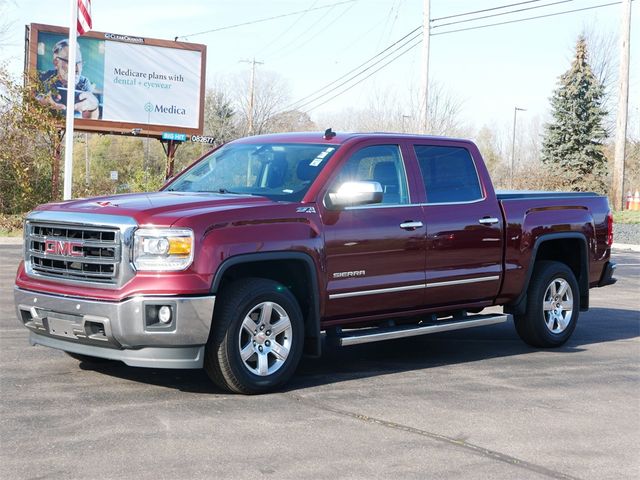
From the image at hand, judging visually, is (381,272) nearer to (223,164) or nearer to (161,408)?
(223,164)

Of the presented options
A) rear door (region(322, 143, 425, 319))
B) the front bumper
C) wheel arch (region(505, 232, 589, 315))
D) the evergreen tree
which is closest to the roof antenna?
rear door (region(322, 143, 425, 319))

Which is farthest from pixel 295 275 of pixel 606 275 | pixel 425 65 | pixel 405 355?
pixel 425 65

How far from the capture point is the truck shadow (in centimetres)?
745

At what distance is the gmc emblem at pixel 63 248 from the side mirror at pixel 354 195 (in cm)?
188

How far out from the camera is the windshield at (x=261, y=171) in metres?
7.53

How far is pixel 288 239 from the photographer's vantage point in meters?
7.00

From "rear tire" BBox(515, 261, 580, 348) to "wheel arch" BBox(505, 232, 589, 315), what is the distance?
0.09 m

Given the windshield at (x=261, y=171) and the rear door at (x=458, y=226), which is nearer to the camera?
the windshield at (x=261, y=171)

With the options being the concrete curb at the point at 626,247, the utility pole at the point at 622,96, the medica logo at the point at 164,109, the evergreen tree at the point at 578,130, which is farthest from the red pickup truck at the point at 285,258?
the evergreen tree at the point at 578,130

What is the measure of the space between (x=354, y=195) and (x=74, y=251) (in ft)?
6.92

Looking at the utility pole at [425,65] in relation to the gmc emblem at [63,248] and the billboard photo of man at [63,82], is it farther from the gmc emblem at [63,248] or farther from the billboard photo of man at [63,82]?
the gmc emblem at [63,248]

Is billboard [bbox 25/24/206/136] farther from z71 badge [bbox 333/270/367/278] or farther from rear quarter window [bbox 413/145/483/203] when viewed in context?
z71 badge [bbox 333/270/367/278]

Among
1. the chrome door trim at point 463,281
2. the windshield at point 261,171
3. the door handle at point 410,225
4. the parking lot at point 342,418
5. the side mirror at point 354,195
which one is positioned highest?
the windshield at point 261,171

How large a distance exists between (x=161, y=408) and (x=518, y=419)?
238 centimetres
